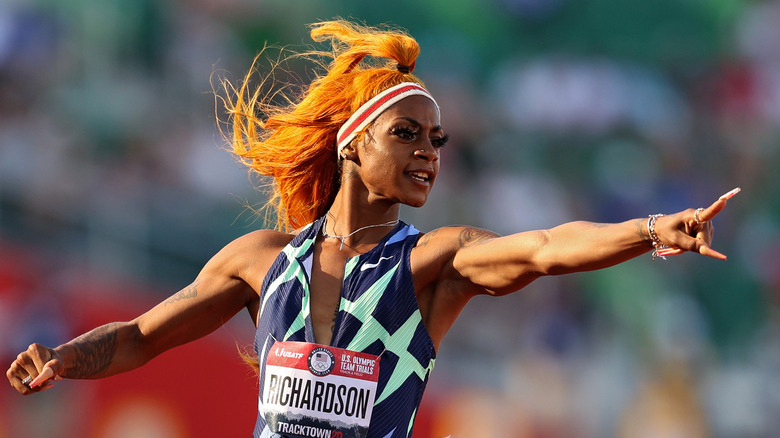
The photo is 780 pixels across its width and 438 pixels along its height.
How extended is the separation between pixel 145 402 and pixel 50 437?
70 cm

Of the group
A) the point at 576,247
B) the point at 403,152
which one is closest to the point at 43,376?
the point at 403,152

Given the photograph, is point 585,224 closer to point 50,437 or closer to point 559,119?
point 50,437

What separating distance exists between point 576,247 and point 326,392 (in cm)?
110

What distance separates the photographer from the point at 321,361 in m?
3.66

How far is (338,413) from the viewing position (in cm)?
363

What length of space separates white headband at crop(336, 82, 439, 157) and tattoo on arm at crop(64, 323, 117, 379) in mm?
1327

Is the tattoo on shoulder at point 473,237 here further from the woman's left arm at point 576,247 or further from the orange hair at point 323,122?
the orange hair at point 323,122

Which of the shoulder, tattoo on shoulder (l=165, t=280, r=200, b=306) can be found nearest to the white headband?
the shoulder

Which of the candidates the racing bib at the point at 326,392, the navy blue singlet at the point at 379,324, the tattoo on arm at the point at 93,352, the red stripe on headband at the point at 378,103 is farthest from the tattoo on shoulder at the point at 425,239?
the tattoo on arm at the point at 93,352

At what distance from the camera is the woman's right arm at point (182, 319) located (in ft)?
13.5

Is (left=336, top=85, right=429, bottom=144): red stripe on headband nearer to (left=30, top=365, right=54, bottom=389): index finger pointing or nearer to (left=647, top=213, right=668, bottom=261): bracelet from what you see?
(left=647, top=213, right=668, bottom=261): bracelet

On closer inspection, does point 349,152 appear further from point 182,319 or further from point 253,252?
point 182,319

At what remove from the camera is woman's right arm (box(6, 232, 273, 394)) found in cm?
411

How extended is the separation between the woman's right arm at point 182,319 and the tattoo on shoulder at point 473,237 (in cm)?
90
